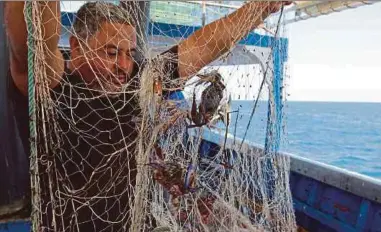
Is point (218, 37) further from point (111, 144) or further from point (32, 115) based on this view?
point (32, 115)

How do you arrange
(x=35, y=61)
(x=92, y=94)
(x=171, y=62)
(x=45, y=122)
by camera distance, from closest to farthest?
1. (x=35, y=61)
2. (x=45, y=122)
3. (x=92, y=94)
4. (x=171, y=62)

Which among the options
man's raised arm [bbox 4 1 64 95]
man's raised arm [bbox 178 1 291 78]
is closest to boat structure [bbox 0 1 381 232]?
man's raised arm [bbox 178 1 291 78]

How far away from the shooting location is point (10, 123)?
3.18 m

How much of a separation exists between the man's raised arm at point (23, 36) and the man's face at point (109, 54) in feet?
0.51

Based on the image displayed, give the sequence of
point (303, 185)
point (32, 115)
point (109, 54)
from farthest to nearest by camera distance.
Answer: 1. point (303, 185)
2. point (109, 54)
3. point (32, 115)

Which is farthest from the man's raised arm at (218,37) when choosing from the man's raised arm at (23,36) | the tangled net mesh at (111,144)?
Result: the man's raised arm at (23,36)

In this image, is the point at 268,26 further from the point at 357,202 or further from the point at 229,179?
the point at 357,202

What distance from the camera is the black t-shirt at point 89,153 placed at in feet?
5.16

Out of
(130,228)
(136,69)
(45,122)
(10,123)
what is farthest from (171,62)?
(10,123)

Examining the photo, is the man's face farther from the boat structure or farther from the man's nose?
the boat structure

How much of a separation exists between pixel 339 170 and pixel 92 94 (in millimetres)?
2168

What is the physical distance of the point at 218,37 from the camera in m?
1.76

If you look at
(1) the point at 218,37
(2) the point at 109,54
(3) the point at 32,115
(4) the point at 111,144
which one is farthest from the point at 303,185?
(3) the point at 32,115

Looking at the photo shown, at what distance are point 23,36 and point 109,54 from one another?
0.36m
